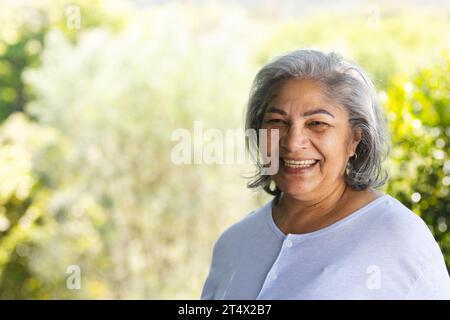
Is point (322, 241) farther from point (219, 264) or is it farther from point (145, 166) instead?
point (145, 166)

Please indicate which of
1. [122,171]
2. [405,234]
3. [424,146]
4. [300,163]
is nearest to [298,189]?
[300,163]

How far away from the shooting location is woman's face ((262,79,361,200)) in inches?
58.7

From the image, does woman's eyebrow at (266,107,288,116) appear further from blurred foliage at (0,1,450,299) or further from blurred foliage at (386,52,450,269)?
blurred foliage at (0,1,450,299)

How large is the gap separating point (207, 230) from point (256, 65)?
1.62 m

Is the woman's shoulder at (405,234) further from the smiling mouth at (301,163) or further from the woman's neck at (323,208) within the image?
the smiling mouth at (301,163)

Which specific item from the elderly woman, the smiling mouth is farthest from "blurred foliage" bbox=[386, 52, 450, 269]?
the smiling mouth

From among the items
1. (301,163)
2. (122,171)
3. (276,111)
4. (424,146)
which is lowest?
(122,171)

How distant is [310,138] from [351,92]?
5.7 inches

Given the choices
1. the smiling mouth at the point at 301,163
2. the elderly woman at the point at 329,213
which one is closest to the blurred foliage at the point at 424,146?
the elderly woman at the point at 329,213

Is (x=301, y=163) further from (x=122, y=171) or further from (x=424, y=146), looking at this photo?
(x=122, y=171)

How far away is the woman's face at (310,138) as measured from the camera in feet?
4.89

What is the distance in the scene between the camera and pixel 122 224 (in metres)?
5.39

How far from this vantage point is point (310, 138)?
149 cm

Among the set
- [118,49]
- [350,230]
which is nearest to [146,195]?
[118,49]
